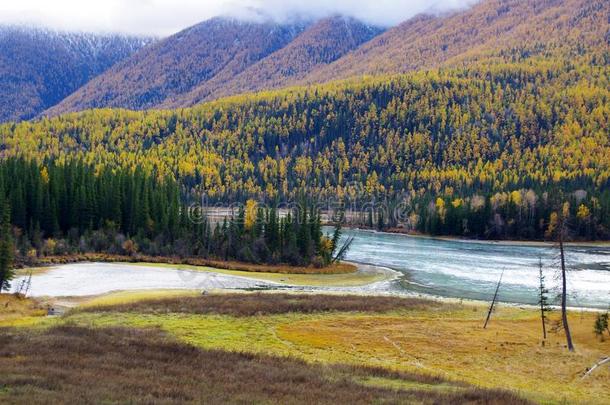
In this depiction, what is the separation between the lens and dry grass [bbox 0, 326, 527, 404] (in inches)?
882

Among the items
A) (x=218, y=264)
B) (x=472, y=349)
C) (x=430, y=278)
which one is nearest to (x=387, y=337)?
(x=472, y=349)

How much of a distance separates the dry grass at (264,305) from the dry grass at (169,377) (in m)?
15.3

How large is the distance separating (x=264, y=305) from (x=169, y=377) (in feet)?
94.2

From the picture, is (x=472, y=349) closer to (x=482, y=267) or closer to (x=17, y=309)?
(x=17, y=309)

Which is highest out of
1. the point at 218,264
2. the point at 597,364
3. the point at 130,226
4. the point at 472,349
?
the point at 130,226

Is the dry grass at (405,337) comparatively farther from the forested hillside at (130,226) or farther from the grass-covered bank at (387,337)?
the forested hillside at (130,226)

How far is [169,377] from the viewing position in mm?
26125

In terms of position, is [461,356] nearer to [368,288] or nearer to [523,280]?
[368,288]

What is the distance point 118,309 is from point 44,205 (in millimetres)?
59505

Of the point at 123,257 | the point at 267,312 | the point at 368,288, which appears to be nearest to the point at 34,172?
the point at 123,257

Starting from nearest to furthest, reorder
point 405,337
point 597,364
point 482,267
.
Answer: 1. point 597,364
2. point 405,337
3. point 482,267

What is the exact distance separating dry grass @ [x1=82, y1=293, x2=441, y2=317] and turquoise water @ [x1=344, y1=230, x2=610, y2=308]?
14282 millimetres

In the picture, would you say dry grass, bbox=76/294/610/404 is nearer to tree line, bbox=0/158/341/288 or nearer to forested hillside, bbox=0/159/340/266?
tree line, bbox=0/158/341/288

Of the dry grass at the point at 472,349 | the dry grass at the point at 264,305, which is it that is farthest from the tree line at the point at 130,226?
the dry grass at the point at 472,349
